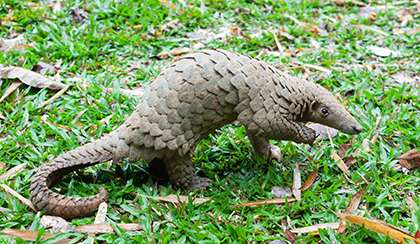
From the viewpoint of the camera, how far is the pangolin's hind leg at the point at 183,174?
9.50ft

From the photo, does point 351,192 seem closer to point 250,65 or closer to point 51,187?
point 250,65

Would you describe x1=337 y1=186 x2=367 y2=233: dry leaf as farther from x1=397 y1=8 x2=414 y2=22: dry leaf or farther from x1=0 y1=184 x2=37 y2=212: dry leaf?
x1=397 y1=8 x2=414 y2=22: dry leaf

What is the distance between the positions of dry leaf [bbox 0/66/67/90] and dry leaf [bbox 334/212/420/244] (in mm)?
3243

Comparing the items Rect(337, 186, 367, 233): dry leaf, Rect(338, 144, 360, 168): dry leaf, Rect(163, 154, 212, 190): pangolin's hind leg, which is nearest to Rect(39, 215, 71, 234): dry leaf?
Rect(163, 154, 212, 190): pangolin's hind leg

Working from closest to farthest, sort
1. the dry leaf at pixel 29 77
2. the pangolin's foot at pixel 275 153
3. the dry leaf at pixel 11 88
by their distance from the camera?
the pangolin's foot at pixel 275 153 → the dry leaf at pixel 11 88 → the dry leaf at pixel 29 77

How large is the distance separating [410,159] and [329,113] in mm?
1024

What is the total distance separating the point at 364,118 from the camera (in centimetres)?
384

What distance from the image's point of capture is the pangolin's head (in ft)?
9.60

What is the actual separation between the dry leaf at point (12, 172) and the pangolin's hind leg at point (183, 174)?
50.6 inches

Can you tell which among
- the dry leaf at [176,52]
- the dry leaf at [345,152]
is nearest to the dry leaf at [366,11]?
the dry leaf at [176,52]

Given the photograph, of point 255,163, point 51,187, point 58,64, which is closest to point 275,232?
point 255,163

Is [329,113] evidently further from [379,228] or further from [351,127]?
[379,228]

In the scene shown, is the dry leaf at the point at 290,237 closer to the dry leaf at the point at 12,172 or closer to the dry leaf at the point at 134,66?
the dry leaf at the point at 12,172

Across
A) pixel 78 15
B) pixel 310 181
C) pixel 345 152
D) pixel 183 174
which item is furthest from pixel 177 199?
pixel 78 15
